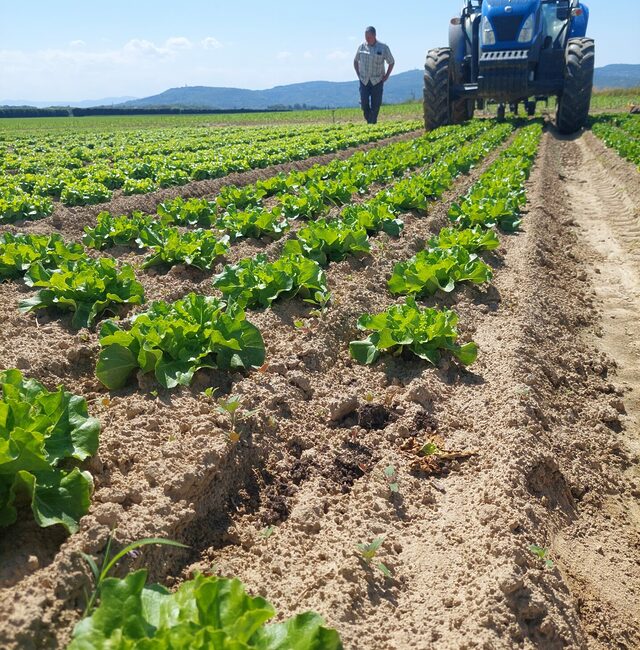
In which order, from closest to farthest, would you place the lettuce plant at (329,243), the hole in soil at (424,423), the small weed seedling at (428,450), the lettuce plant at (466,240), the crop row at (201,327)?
the small weed seedling at (428,450) → the hole in soil at (424,423) → the crop row at (201,327) → the lettuce plant at (329,243) → the lettuce plant at (466,240)

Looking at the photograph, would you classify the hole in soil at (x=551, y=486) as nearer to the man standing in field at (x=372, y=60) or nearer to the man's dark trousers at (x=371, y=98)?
the man standing in field at (x=372, y=60)

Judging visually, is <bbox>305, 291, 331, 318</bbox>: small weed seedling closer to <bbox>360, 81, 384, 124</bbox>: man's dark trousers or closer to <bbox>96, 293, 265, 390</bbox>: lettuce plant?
<bbox>96, 293, 265, 390</bbox>: lettuce plant

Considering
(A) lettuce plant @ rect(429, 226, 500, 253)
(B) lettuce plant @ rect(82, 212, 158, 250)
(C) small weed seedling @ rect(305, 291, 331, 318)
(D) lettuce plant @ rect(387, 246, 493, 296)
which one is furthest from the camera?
(B) lettuce plant @ rect(82, 212, 158, 250)

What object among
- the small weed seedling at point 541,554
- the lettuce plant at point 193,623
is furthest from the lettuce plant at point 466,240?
the lettuce plant at point 193,623

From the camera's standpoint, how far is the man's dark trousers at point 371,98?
94.0 ft

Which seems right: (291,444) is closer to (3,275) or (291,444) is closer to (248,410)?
(248,410)

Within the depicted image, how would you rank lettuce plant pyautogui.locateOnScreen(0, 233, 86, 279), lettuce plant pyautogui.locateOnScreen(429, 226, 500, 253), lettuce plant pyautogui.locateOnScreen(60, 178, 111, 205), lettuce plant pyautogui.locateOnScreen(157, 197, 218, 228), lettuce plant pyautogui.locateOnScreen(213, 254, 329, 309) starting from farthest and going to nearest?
lettuce plant pyautogui.locateOnScreen(60, 178, 111, 205)
lettuce plant pyautogui.locateOnScreen(157, 197, 218, 228)
lettuce plant pyautogui.locateOnScreen(429, 226, 500, 253)
lettuce plant pyautogui.locateOnScreen(0, 233, 86, 279)
lettuce plant pyautogui.locateOnScreen(213, 254, 329, 309)

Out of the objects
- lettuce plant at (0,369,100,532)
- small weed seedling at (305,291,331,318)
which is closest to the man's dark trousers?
small weed seedling at (305,291,331,318)

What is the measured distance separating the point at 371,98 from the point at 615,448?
28225 mm

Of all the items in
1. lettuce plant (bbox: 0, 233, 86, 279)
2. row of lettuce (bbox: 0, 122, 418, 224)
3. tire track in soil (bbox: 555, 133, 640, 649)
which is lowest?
tire track in soil (bbox: 555, 133, 640, 649)

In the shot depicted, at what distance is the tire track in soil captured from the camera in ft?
8.96

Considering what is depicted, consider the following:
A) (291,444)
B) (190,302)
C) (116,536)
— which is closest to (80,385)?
(190,302)

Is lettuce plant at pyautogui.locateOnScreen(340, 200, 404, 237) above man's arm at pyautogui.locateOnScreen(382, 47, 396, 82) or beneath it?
beneath

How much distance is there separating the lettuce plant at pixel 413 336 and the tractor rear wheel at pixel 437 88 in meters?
16.4
